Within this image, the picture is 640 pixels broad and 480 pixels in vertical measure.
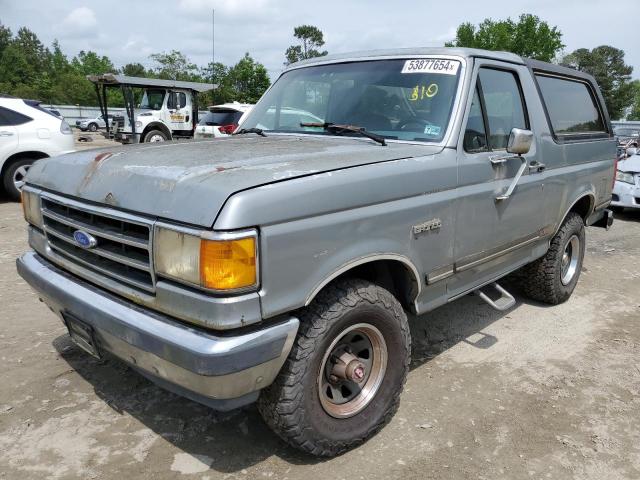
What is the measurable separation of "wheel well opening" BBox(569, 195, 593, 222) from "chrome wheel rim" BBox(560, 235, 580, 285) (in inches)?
9.4

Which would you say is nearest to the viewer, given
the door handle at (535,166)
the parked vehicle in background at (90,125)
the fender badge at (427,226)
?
the fender badge at (427,226)

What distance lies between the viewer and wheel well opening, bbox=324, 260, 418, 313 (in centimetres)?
276

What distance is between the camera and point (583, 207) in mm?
4867

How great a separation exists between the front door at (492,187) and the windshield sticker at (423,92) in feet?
0.72

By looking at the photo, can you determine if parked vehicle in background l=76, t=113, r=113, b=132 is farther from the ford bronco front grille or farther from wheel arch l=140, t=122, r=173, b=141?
Answer: the ford bronco front grille

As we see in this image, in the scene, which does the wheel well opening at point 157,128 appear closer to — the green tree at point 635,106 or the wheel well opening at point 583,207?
the wheel well opening at point 583,207

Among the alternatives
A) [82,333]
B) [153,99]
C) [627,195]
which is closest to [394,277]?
A: [82,333]

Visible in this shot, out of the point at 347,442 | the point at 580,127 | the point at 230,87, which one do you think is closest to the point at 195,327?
the point at 347,442

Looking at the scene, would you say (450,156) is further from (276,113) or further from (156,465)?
(156,465)

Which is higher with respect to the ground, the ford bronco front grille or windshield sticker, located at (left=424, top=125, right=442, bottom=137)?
windshield sticker, located at (left=424, top=125, right=442, bottom=137)

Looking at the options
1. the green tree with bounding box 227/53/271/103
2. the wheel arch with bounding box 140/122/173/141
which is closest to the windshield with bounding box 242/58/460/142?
the wheel arch with bounding box 140/122/173/141

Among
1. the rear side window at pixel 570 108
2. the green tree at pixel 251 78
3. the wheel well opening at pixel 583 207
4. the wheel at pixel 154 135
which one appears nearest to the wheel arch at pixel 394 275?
the rear side window at pixel 570 108

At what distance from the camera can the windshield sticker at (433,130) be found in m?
3.06

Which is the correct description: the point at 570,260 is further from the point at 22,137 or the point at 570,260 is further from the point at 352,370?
the point at 22,137
